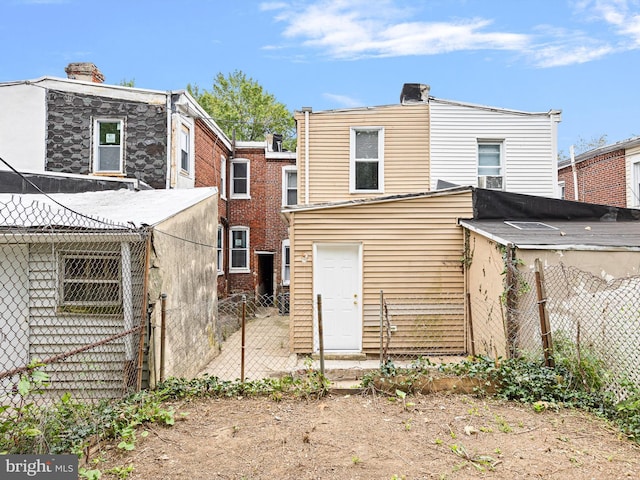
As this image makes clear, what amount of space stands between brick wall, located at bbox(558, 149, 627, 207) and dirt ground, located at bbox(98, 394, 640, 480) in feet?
46.3

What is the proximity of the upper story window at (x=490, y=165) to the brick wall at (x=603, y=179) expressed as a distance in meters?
6.13

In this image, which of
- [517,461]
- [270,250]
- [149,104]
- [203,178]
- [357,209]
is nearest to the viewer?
[517,461]

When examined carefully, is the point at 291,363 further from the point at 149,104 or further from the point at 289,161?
the point at 289,161

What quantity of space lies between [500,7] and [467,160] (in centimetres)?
393

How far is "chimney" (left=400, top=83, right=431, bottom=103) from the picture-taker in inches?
535

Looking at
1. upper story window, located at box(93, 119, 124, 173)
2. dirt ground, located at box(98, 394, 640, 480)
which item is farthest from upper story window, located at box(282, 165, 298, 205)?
dirt ground, located at box(98, 394, 640, 480)

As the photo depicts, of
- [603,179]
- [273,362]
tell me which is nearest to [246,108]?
[603,179]

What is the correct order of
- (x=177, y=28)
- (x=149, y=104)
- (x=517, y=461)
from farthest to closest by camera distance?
(x=177, y=28) < (x=149, y=104) < (x=517, y=461)

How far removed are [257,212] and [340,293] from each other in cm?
1051

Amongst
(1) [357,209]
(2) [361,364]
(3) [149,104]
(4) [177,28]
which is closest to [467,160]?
(1) [357,209]

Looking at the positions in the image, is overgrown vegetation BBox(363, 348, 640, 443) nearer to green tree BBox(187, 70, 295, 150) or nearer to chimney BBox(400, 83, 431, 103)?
chimney BBox(400, 83, 431, 103)

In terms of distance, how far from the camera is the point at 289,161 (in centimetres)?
1973

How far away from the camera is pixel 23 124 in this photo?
41.4ft

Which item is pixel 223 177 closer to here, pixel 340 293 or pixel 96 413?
pixel 340 293
